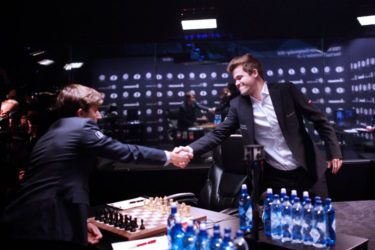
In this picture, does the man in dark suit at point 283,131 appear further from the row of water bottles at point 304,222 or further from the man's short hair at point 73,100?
the man's short hair at point 73,100

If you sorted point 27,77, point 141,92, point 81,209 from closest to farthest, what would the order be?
point 81,209 → point 27,77 → point 141,92

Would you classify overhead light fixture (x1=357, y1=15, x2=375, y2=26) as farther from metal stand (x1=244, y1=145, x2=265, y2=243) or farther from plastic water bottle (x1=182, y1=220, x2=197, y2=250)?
plastic water bottle (x1=182, y1=220, x2=197, y2=250)

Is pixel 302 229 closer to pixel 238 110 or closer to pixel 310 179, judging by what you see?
pixel 310 179

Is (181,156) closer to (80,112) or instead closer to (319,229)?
(80,112)

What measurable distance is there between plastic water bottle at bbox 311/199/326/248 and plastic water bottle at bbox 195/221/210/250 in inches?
21.6

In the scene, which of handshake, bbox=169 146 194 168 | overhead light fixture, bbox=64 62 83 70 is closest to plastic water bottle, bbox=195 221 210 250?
handshake, bbox=169 146 194 168

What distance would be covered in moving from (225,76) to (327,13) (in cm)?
294

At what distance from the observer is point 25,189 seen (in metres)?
1.87

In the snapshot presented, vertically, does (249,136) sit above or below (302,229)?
above

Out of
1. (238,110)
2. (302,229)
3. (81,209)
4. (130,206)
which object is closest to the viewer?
(302,229)

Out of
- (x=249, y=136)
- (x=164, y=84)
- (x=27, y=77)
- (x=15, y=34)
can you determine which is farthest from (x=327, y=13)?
(x=15, y=34)

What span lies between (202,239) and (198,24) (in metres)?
4.92

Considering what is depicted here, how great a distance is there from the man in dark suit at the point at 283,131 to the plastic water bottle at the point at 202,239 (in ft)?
4.39

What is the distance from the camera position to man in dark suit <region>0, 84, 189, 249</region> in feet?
5.90
